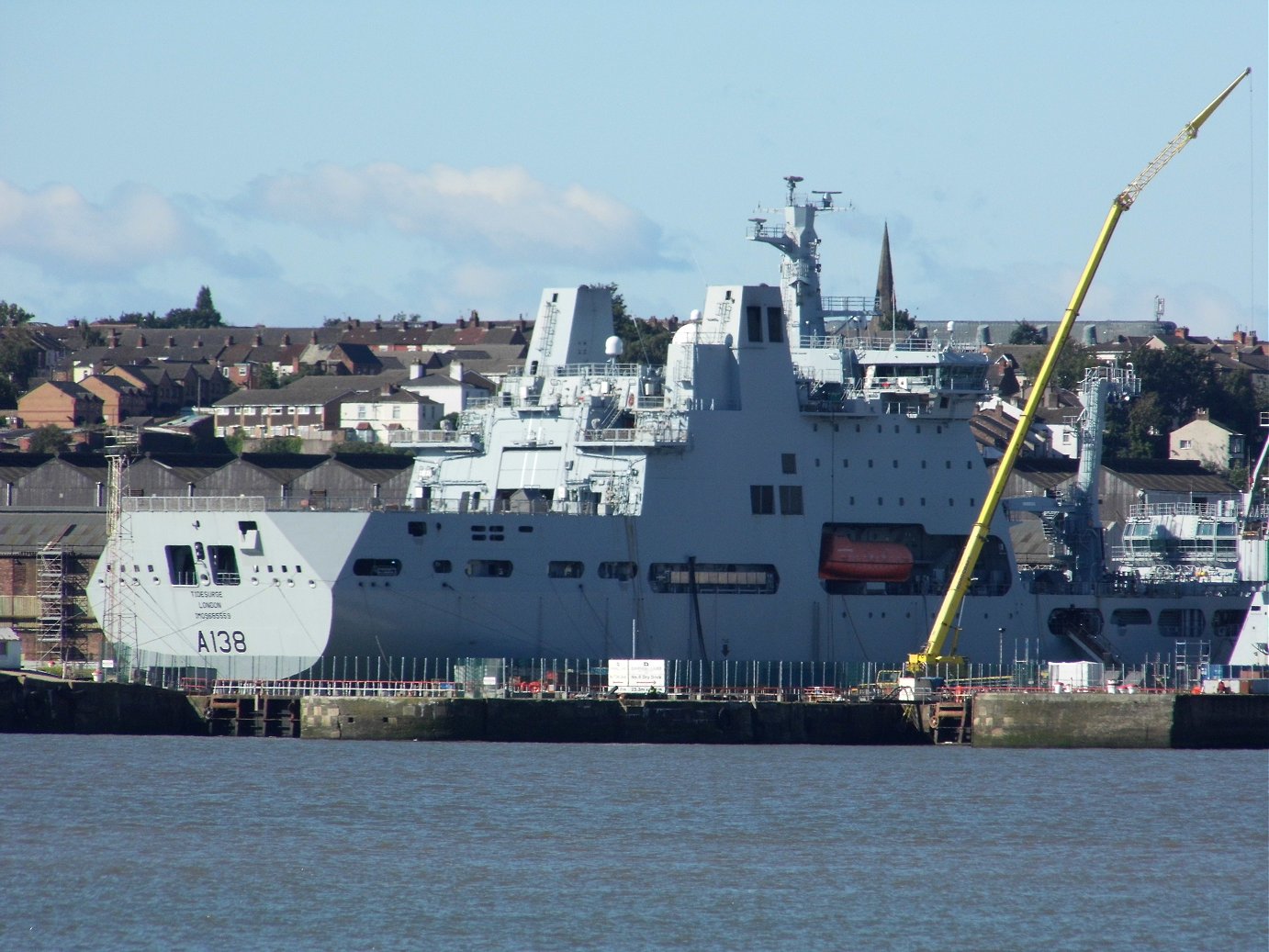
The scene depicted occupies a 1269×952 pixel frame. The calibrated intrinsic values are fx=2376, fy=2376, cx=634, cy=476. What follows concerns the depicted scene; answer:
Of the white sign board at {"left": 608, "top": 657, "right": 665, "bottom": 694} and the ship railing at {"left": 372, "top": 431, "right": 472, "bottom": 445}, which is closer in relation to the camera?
the white sign board at {"left": 608, "top": 657, "right": 665, "bottom": 694}

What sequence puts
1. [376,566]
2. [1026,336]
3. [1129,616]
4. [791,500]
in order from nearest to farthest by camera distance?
[376,566] → [791,500] → [1129,616] → [1026,336]

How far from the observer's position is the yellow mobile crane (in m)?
53.1

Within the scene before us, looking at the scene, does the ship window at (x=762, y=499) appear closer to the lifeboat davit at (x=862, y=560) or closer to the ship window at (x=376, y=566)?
the lifeboat davit at (x=862, y=560)

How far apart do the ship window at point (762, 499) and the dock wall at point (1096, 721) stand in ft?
24.9

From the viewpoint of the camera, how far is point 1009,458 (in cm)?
5512

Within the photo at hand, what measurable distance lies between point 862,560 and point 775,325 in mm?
5793

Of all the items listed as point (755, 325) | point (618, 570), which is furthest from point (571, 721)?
point (755, 325)

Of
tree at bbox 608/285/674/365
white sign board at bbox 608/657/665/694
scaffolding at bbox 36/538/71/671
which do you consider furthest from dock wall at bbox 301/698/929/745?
tree at bbox 608/285/674/365

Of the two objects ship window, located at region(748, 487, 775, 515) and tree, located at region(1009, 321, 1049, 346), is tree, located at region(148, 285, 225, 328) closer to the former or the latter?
tree, located at region(1009, 321, 1049, 346)

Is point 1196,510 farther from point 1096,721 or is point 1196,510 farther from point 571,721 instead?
point 571,721

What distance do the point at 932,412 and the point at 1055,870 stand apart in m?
23.3

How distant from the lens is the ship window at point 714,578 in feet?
173

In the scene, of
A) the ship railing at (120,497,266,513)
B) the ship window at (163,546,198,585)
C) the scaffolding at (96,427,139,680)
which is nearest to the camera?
the ship railing at (120,497,266,513)

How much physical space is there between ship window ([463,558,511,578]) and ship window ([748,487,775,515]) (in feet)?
20.2
